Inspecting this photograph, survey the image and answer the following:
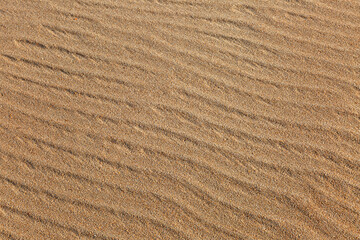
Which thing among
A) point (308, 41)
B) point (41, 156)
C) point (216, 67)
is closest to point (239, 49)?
point (216, 67)

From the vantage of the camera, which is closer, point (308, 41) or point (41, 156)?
point (41, 156)

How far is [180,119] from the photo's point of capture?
94.7 inches

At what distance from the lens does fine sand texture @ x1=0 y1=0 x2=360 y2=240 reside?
2178mm

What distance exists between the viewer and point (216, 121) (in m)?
2.40

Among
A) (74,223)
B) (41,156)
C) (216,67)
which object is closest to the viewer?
(74,223)

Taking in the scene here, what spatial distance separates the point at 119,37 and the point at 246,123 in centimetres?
102

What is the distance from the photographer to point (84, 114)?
2418mm

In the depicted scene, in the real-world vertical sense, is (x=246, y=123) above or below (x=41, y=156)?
above

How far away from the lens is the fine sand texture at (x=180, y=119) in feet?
7.14

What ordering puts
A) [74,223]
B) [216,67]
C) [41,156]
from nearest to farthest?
[74,223] → [41,156] → [216,67]

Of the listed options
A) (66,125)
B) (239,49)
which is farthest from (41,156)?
(239,49)

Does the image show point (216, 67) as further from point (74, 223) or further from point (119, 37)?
point (74, 223)

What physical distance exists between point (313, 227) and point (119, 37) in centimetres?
166

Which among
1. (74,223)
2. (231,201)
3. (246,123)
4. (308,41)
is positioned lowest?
(74,223)
